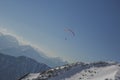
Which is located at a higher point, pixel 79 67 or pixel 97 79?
pixel 79 67

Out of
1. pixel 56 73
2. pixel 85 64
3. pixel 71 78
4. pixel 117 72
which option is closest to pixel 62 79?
pixel 71 78

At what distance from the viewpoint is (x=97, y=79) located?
121 feet

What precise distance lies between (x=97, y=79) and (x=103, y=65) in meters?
12.1

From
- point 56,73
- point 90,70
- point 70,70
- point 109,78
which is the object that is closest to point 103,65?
point 90,70

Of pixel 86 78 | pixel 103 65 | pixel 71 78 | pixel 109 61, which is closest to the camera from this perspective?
pixel 86 78

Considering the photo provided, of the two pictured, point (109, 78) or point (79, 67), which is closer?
point (109, 78)

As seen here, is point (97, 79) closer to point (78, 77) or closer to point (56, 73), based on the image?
point (78, 77)

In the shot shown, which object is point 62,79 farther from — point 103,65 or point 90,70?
point 103,65

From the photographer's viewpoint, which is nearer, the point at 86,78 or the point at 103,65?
the point at 86,78

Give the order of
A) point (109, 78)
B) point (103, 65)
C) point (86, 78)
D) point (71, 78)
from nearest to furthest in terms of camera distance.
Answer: point (109, 78)
point (86, 78)
point (71, 78)
point (103, 65)

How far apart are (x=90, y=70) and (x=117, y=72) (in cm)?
964

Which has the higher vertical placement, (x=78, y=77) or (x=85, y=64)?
(x=85, y=64)

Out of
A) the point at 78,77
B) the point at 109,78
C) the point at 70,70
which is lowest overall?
the point at 109,78

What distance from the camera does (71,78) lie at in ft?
144
